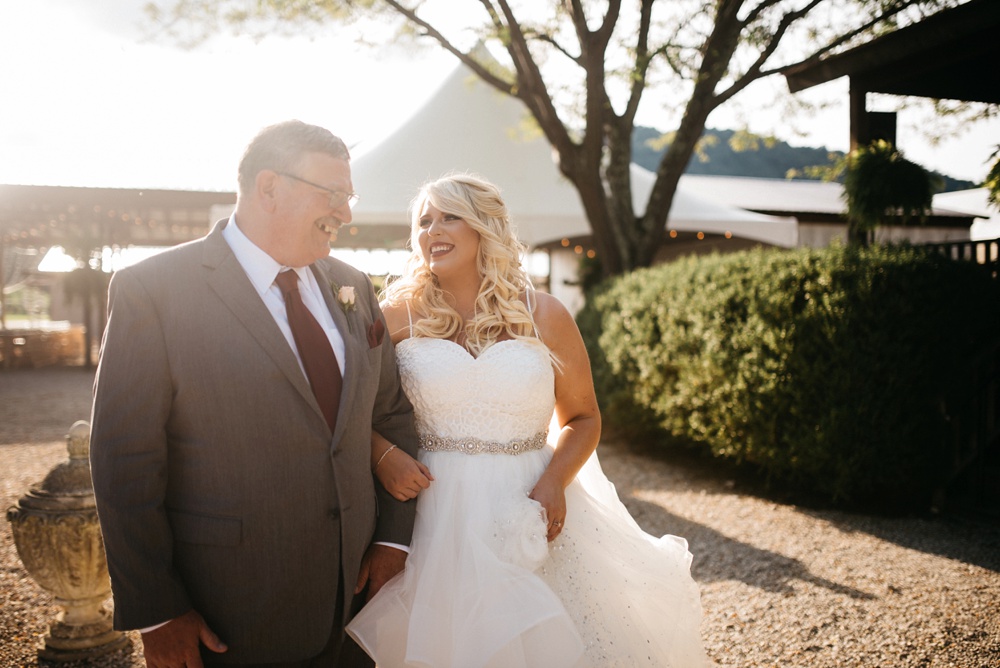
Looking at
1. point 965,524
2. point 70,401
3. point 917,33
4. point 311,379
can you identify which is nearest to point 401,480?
point 311,379

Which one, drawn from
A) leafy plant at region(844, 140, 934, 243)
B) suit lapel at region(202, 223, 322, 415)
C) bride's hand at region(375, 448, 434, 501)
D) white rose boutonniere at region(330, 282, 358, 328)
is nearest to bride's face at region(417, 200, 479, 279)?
white rose boutonniere at region(330, 282, 358, 328)

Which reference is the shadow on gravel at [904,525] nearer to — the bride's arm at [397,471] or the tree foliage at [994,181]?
the tree foliage at [994,181]

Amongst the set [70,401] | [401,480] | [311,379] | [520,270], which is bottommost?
[70,401]

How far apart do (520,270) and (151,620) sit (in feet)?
5.83

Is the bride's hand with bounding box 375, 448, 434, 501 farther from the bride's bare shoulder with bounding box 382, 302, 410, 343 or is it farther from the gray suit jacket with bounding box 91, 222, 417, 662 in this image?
the bride's bare shoulder with bounding box 382, 302, 410, 343

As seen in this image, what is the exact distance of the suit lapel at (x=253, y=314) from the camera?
76.9 inches

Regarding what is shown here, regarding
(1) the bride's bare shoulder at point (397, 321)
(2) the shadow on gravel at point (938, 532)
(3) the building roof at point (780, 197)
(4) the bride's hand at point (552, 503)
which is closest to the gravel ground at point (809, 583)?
(2) the shadow on gravel at point (938, 532)

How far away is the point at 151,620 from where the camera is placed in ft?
5.97

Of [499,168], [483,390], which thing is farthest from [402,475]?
[499,168]

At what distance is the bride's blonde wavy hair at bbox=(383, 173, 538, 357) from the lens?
2.74m

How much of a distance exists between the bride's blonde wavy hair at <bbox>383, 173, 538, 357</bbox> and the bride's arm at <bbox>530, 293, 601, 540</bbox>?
9cm

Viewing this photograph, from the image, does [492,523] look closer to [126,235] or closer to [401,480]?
[401,480]

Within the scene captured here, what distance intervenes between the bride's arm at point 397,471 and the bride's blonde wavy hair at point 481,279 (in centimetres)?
52

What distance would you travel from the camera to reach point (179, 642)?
1899 millimetres
